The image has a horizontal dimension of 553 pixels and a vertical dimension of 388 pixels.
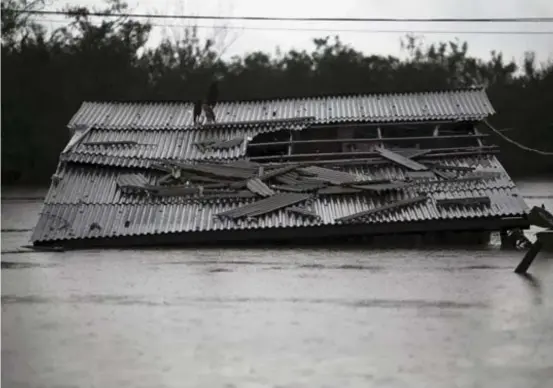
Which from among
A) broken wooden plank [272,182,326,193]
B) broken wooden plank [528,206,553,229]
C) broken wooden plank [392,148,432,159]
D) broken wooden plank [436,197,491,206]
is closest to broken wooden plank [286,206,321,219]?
broken wooden plank [272,182,326,193]

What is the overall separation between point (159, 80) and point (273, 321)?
89.0 ft

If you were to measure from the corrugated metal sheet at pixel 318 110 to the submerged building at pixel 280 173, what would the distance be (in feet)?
0.16

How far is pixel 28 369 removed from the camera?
6.95 metres

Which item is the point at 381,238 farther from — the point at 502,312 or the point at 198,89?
the point at 198,89

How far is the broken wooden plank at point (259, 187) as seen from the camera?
17.7m

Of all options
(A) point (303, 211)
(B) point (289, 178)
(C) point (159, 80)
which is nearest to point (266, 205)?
(A) point (303, 211)

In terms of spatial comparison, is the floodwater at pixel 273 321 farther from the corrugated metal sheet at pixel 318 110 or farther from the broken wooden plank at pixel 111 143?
the corrugated metal sheet at pixel 318 110

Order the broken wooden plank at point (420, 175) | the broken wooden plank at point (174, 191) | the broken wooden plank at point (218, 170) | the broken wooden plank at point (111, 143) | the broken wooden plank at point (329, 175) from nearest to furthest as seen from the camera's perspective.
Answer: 1. the broken wooden plank at point (174, 191)
2. the broken wooden plank at point (329, 175)
3. the broken wooden plank at point (420, 175)
4. the broken wooden plank at point (218, 170)
5. the broken wooden plank at point (111, 143)

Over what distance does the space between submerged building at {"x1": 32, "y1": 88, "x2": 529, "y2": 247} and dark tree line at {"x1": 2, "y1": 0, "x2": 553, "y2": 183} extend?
885cm

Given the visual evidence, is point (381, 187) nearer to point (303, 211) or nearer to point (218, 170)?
point (303, 211)

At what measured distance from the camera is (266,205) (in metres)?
17.3

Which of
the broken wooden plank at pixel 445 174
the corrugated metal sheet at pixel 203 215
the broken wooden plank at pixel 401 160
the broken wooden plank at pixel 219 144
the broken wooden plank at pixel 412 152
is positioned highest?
the broken wooden plank at pixel 412 152

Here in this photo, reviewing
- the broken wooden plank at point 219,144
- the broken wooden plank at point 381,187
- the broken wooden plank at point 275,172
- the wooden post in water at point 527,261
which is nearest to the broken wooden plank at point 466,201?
the broken wooden plank at point 381,187

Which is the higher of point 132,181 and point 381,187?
point 381,187
